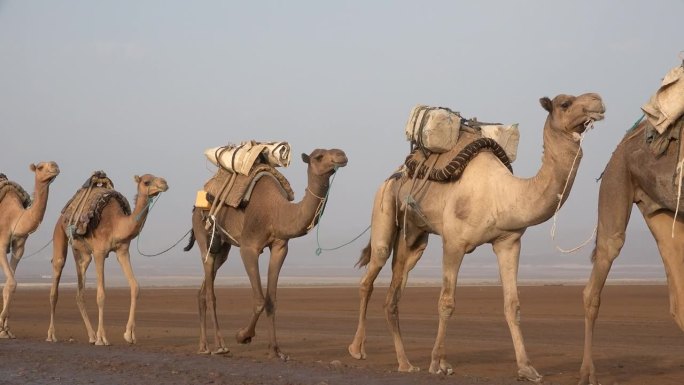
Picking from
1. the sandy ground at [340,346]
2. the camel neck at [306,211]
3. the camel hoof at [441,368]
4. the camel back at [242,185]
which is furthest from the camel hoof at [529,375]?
the camel back at [242,185]

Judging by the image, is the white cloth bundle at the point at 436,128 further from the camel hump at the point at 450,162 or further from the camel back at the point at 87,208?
the camel back at the point at 87,208

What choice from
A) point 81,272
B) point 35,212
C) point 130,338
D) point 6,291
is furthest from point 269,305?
point 35,212

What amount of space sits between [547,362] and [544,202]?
296cm

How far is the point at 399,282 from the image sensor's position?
13.4 m

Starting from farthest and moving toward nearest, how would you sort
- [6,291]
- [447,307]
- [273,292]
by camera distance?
[6,291]
[273,292]
[447,307]

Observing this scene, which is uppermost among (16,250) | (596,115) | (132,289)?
(596,115)

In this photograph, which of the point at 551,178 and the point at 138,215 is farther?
the point at 138,215

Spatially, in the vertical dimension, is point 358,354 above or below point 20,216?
below

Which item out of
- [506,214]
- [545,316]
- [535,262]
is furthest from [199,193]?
[535,262]

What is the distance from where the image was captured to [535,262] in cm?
8656

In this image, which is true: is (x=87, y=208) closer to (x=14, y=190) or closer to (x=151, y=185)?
(x=151, y=185)

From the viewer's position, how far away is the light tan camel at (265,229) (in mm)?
13664

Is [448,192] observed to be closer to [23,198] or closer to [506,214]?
[506,214]

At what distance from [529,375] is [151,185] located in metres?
7.99
